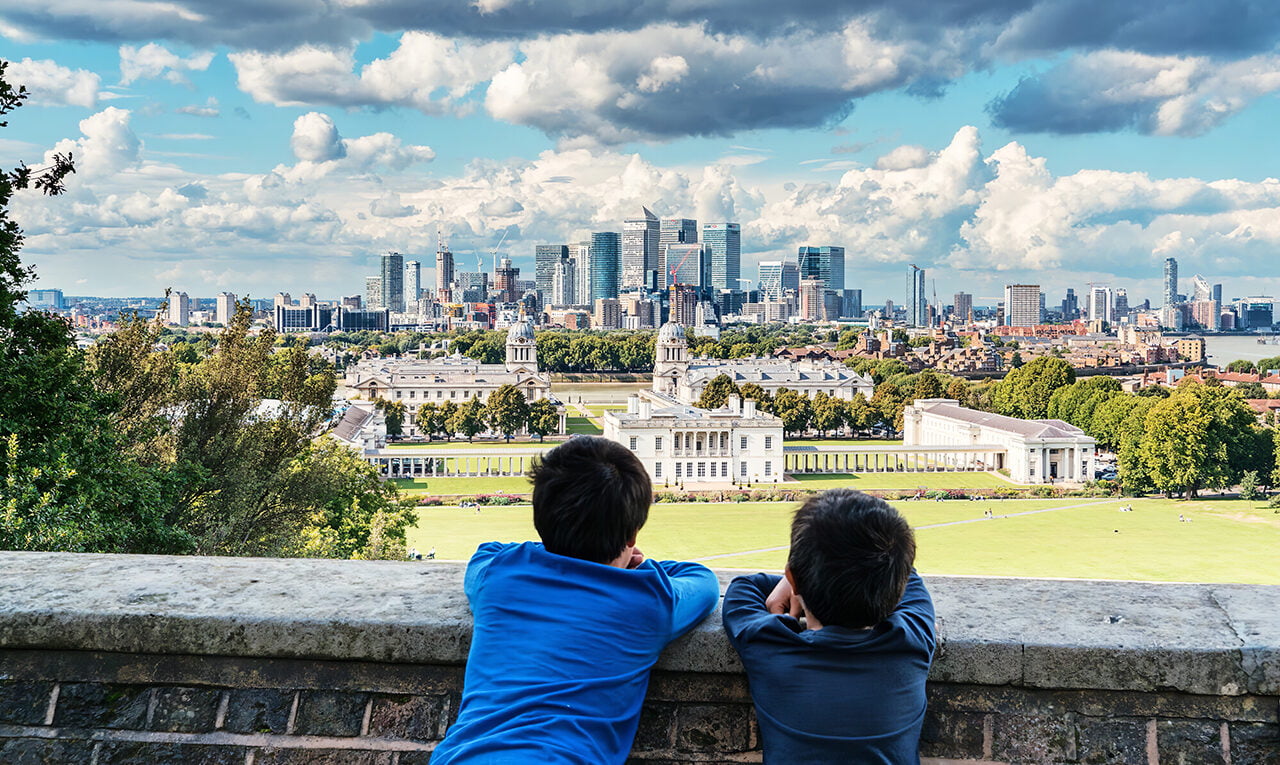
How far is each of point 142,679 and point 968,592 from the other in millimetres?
2375

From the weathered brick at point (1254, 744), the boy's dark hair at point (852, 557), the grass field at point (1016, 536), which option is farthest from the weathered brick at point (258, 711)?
the grass field at point (1016, 536)

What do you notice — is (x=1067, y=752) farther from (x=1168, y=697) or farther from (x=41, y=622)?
(x=41, y=622)

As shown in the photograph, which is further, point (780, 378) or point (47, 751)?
point (780, 378)

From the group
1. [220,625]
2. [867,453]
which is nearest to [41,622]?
[220,625]

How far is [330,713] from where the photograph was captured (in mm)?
3031

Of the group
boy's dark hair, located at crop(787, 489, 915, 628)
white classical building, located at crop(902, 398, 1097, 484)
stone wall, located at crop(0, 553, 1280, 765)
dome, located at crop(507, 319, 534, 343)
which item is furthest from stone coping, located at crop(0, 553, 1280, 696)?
dome, located at crop(507, 319, 534, 343)

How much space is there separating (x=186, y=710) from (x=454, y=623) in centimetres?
84

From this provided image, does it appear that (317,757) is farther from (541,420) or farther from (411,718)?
(541,420)

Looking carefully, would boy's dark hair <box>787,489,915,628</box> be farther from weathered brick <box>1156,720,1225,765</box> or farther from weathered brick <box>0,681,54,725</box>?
weathered brick <box>0,681,54,725</box>

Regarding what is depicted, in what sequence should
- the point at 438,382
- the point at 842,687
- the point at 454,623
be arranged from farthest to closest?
1. the point at 438,382
2. the point at 454,623
3. the point at 842,687

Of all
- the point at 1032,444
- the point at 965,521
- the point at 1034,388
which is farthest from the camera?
the point at 1034,388

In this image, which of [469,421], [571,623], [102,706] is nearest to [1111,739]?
[571,623]

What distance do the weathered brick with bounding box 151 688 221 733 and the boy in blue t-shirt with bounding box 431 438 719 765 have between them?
886 millimetres

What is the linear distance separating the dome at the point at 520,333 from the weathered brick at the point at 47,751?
100846 mm
